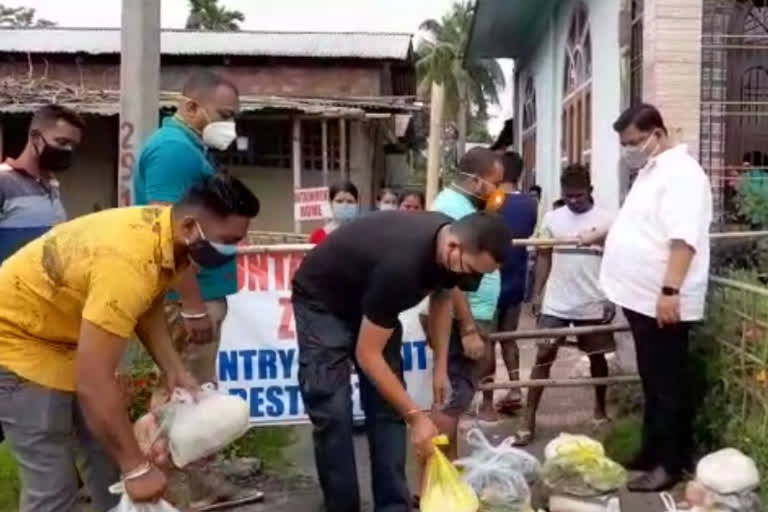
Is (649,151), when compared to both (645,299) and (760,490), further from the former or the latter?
(760,490)

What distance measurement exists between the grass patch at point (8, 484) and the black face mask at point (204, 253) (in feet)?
7.22

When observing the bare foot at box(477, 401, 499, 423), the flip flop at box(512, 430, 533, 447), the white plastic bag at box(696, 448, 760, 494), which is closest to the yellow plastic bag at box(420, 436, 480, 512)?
the white plastic bag at box(696, 448, 760, 494)

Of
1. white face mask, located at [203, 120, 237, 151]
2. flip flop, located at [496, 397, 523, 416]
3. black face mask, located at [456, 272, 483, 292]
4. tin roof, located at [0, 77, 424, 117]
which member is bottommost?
flip flop, located at [496, 397, 523, 416]

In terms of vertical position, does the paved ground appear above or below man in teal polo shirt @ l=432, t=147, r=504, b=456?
below

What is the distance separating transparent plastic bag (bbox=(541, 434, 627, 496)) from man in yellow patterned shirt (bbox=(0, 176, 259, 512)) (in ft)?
5.88

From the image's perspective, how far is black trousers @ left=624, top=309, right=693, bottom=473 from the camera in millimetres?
4840

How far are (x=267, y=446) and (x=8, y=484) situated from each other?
1353mm

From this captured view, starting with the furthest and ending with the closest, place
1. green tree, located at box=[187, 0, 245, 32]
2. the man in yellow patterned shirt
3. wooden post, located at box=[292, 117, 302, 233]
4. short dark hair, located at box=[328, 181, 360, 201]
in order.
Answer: green tree, located at box=[187, 0, 245, 32], wooden post, located at box=[292, 117, 302, 233], short dark hair, located at box=[328, 181, 360, 201], the man in yellow patterned shirt

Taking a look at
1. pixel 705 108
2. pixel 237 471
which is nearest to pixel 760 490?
pixel 237 471

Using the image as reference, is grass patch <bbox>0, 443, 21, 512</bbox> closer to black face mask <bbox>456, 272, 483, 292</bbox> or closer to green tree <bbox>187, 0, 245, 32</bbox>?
black face mask <bbox>456, 272, 483, 292</bbox>

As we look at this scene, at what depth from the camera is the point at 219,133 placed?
14.5ft

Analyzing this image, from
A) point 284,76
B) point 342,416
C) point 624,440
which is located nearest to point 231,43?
point 284,76

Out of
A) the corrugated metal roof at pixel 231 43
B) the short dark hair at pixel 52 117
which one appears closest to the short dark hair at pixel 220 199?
the short dark hair at pixel 52 117

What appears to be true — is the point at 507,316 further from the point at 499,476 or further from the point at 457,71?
the point at 457,71
